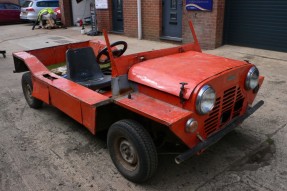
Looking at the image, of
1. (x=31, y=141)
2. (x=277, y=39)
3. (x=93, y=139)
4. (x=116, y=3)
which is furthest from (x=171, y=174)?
(x=116, y=3)

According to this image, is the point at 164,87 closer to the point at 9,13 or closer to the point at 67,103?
the point at 67,103

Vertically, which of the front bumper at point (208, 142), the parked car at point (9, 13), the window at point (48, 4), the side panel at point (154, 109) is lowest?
the front bumper at point (208, 142)

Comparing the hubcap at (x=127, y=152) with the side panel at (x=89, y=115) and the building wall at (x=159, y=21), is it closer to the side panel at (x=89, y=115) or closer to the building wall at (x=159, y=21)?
the side panel at (x=89, y=115)

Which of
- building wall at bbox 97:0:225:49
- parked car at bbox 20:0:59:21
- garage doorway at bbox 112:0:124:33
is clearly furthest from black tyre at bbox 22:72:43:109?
parked car at bbox 20:0:59:21

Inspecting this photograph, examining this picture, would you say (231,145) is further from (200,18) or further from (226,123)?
(200,18)

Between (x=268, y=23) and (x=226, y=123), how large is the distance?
18.7 feet

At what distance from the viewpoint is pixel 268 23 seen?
25.6ft

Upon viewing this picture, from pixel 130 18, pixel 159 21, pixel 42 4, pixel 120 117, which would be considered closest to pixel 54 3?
pixel 42 4

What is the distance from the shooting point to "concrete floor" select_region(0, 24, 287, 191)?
2986 millimetres

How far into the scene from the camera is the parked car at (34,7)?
56.4ft

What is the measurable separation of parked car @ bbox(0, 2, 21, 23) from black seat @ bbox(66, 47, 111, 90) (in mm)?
16568

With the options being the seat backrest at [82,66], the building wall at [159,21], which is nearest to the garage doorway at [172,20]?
the building wall at [159,21]

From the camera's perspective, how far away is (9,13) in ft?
61.2

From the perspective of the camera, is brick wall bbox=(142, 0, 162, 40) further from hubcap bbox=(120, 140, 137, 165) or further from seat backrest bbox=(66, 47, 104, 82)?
hubcap bbox=(120, 140, 137, 165)
